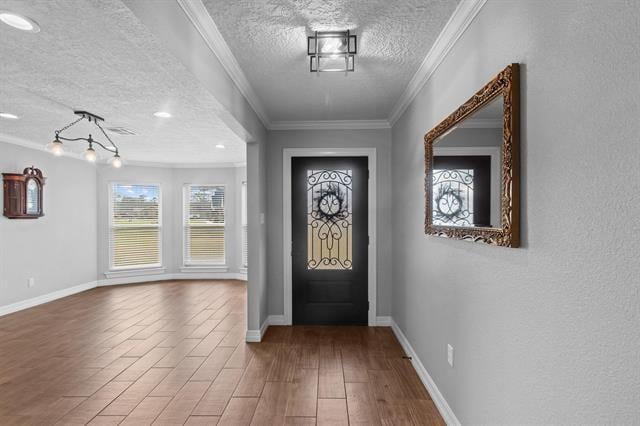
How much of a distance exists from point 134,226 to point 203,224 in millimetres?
1309

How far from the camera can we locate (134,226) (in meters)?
6.91

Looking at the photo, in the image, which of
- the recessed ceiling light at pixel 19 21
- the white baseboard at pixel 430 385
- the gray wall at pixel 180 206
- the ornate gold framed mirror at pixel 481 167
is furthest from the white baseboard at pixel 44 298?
the ornate gold framed mirror at pixel 481 167

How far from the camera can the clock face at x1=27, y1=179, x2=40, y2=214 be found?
5060mm

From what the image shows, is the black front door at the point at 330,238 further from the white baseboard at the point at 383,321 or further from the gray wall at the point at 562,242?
the gray wall at the point at 562,242

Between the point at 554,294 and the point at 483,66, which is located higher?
the point at 483,66

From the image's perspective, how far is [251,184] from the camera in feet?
12.2

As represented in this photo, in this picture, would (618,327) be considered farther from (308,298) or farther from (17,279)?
(17,279)

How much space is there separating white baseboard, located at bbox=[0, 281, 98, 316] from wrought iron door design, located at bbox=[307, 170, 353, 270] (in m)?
4.32

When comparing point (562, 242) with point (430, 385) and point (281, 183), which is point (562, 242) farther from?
point (281, 183)

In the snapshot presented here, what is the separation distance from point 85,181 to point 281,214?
4.40 m

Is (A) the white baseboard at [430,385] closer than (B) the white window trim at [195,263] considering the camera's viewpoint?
Yes

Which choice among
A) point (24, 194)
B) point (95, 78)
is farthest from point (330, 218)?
point (24, 194)

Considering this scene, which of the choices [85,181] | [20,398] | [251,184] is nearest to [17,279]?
[85,181]

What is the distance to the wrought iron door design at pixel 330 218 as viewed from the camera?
415cm
